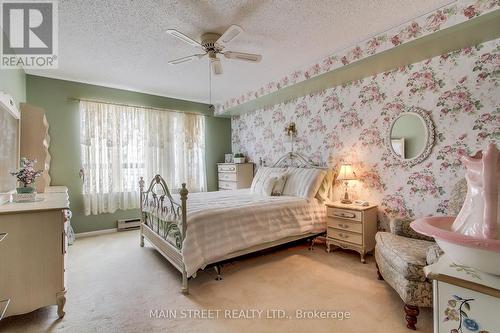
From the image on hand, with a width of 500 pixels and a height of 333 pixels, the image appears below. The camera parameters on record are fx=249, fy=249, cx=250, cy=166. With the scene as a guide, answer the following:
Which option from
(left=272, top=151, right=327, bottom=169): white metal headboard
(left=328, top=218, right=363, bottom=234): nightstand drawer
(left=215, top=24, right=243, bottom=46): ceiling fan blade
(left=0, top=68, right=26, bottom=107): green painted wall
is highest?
(left=215, top=24, right=243, bottom=46): ceiling fan blade

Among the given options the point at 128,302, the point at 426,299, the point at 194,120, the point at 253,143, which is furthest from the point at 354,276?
the point at 194,120

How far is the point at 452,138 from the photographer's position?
2.63 meters

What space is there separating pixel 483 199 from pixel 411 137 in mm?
2545

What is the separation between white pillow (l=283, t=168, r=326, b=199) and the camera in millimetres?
3617

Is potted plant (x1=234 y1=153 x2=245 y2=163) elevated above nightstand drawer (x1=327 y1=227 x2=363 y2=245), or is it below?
above

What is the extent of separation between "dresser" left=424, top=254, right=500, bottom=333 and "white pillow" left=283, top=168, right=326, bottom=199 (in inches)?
106

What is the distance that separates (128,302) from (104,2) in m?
2.62

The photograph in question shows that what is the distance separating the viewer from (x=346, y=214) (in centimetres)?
319

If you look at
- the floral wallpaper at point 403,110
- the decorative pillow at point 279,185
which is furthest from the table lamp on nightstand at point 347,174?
the decorative pillow at point 279,185

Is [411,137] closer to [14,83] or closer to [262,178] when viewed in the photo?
[262,178]

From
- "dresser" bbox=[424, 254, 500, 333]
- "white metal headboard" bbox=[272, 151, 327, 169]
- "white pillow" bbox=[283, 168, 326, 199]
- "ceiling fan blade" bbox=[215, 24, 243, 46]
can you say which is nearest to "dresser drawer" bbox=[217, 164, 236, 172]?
"white metal headboard" bbox=[272, 151, 327, 169]

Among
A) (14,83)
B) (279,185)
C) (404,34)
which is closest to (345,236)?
(279,185)

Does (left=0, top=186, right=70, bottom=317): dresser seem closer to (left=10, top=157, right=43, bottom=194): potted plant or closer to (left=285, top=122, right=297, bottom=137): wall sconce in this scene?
(left=10, top=157, right=43, bottom=194): potted plant

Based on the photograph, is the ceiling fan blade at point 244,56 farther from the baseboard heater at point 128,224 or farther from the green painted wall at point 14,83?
the baseboard heater at point 128,224
